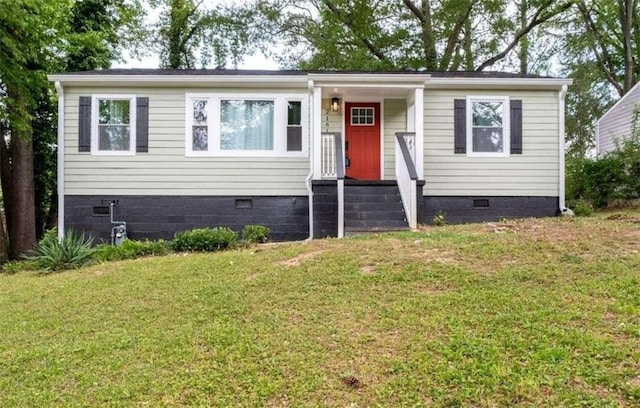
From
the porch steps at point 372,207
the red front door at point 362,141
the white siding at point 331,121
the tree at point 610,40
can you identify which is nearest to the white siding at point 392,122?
the red front door at point 362,141

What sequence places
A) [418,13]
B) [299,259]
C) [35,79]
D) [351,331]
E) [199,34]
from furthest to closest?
[199,34]
[418,13]
[35,79]
[299,259]
[351,331]

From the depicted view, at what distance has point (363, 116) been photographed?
10578 millimetres

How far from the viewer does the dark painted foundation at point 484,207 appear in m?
9.95

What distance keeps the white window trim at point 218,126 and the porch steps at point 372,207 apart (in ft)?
5.15

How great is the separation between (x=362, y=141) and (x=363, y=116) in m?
0.60

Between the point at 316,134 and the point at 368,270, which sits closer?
the point at 368,270

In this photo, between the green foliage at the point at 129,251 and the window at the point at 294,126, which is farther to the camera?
the window at the point at 294,126

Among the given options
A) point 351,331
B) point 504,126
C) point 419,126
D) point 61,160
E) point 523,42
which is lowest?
point 351,331

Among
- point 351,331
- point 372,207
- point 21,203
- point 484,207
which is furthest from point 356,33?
point 351,331

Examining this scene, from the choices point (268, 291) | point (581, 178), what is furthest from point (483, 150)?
point (268, 291)

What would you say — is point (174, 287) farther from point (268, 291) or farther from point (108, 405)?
point (108, 405)

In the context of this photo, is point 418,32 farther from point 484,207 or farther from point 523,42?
point 484,207

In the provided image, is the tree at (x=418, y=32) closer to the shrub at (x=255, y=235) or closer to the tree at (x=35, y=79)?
the tree at (x=35, y=79)

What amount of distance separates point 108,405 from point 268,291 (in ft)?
6.83
